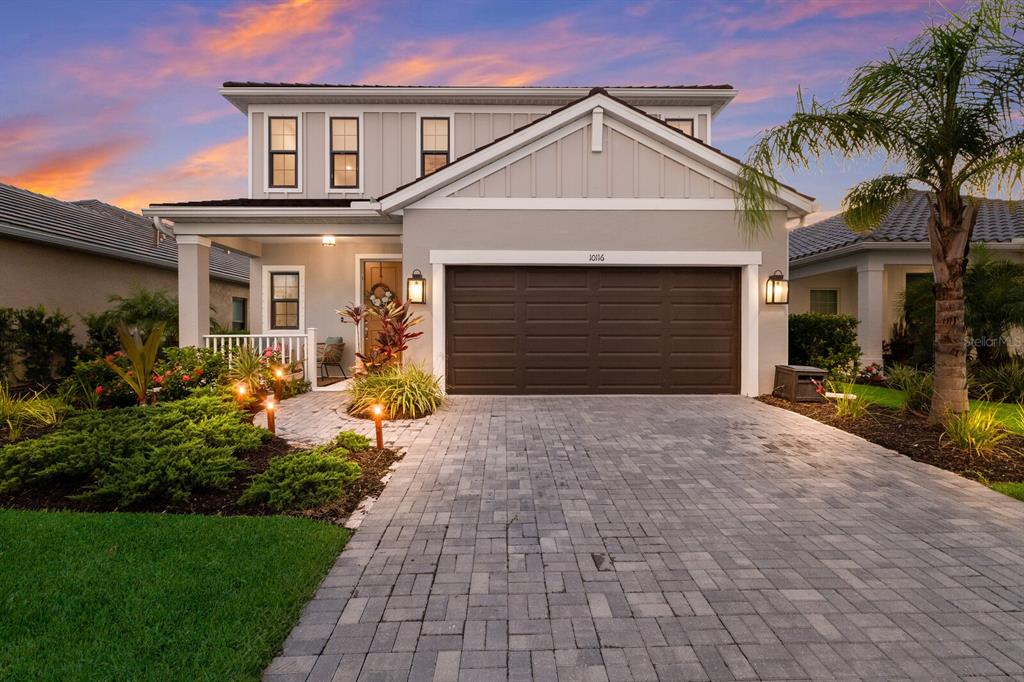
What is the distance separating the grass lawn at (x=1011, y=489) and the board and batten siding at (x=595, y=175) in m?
6.27

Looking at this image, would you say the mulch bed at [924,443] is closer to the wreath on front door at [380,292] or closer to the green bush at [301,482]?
the green bush at [301,482]

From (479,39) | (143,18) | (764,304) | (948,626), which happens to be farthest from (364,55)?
(948,626)

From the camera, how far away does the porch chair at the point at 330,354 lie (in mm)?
11508

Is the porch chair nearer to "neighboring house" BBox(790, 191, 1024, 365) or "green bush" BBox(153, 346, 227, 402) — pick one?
"green bush" BBox(153, 346, 227, 402)

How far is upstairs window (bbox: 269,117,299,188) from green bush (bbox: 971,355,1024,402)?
15391mm

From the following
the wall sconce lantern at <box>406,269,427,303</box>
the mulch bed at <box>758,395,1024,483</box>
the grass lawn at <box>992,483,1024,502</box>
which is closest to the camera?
the grass lawn at <box>992,483,1024,502</box>

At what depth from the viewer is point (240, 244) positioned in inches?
434

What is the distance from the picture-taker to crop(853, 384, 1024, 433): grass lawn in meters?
6.89

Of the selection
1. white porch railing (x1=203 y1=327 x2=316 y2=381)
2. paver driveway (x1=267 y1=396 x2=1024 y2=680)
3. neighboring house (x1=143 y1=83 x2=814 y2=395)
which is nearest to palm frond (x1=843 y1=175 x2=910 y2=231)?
neighboring house (x1=143 y1=83 x2=814 y2=395)

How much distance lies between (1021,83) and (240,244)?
43.9ft

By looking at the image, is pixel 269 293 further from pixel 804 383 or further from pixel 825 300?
pixel 825 300

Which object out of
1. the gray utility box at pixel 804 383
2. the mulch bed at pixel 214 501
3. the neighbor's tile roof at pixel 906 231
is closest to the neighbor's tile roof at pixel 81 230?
the mulch bed at pixel 214 501

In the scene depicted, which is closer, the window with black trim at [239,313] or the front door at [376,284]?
the front door at [376,284]

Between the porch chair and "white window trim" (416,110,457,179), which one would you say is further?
"white window trim" (416,110,457,179)
